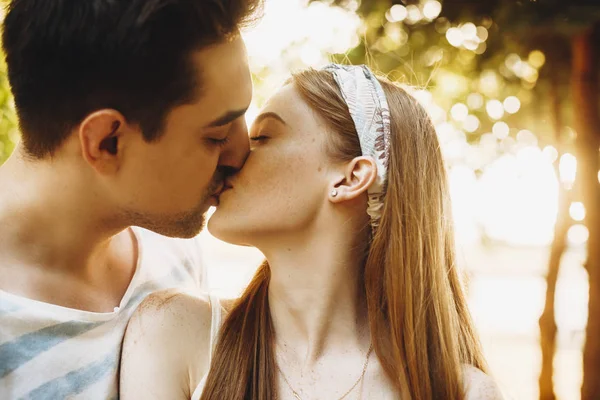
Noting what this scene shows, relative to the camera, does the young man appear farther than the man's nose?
No

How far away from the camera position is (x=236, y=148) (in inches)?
91.0

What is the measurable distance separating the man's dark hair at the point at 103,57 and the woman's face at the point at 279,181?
335 millimetres

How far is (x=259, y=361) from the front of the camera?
230 cm

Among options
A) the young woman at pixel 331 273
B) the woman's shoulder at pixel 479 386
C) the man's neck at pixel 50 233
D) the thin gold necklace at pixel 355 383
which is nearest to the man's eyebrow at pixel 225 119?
the young woman at pixel 331 273

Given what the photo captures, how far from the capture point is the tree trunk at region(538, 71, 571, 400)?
10.2 feet

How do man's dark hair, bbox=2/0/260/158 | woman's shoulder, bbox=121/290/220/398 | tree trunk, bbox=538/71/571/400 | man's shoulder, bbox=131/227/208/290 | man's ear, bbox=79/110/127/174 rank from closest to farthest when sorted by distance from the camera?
man's dark hair, bbox=2/0/260/158 → man's ear, bbox=79/110/127/174 → woman's shoulder, bbox=121/290/220/398 → man's shoulder, bbox=131/227/208/290 → tree trunk, bbox=538/71/571/400

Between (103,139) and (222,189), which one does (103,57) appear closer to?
(103,139)

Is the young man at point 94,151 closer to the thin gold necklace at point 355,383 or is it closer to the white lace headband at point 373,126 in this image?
the white lace headband at point 373,126

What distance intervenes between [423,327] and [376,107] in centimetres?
75

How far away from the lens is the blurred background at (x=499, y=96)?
2.69 m

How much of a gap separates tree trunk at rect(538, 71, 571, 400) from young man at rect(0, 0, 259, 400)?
158cm

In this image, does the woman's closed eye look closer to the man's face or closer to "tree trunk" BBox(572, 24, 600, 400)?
the man's face

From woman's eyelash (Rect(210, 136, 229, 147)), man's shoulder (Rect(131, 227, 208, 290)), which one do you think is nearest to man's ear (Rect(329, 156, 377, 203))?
woman's eyelash (Rect(210, 136, 229, 147))

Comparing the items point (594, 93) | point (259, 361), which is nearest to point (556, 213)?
point (594, 93)
